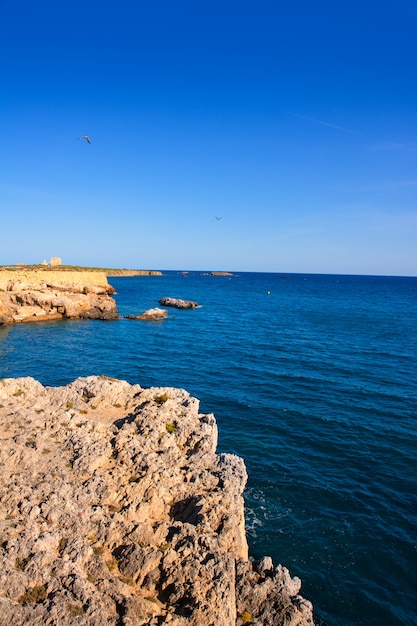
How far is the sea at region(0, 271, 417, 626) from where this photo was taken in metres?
16.2

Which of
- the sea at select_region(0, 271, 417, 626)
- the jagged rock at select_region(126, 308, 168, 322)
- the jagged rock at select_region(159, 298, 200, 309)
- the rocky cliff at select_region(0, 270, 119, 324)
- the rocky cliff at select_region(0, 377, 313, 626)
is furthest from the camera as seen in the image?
the jagged rock at select_region(159, 298, 200, 309)

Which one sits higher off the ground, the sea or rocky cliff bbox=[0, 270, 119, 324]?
rocky cliff bbox=[0, 270, 119, 324]

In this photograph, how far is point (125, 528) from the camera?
42.1 ft

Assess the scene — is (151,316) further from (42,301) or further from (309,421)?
(309,421)

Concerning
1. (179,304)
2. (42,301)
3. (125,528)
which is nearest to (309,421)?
(125,528)

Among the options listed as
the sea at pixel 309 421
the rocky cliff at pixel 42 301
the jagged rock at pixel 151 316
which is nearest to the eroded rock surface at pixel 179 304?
the jagged rock at pixel 151 316

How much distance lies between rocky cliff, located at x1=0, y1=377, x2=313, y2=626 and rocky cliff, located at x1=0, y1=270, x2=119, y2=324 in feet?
188

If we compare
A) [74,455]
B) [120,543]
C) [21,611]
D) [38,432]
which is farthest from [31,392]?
[21,611]

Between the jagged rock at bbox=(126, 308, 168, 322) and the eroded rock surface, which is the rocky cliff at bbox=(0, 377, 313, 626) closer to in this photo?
the jagged rock at bbox=(126, 308, 168, 322)

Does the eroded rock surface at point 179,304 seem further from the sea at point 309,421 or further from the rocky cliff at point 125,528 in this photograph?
the rocky cliff at point 125,528

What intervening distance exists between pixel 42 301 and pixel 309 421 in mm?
61713

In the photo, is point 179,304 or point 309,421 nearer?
point 309,421

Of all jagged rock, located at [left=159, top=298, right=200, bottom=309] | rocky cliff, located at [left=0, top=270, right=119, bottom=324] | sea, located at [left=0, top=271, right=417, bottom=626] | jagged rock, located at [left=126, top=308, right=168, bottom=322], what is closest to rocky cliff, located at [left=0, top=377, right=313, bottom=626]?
sea, located at [left=0, top=271, right=417, bottom=626]

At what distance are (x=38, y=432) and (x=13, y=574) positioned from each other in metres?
7.13
